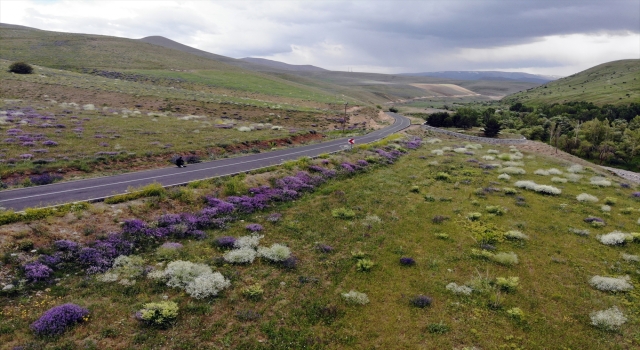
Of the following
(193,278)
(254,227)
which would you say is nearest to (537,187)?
(254,227)

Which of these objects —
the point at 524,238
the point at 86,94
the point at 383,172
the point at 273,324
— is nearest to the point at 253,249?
the point at 273,324

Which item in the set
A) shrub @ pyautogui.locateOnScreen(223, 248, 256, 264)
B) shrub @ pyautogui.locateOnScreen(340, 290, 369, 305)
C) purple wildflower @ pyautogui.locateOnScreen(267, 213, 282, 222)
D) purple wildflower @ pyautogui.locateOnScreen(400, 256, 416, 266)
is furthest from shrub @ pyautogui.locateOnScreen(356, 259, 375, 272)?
purple wildflower @ pyautogui.locateOnScreen(267, 213, 282, 222)

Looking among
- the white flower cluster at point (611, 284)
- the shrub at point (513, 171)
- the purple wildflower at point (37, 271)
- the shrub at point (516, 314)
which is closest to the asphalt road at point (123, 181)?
the purple wildflower at point (37, 271)

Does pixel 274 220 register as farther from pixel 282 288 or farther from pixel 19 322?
pixel 19 322

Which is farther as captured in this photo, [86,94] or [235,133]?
[86,94]

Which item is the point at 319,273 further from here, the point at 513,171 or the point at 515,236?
the point at 513,171

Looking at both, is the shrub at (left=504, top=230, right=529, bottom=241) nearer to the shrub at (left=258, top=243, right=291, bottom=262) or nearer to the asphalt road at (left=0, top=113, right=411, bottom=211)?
the shrub at (left=258, top=243, right=291, bottom=262)
